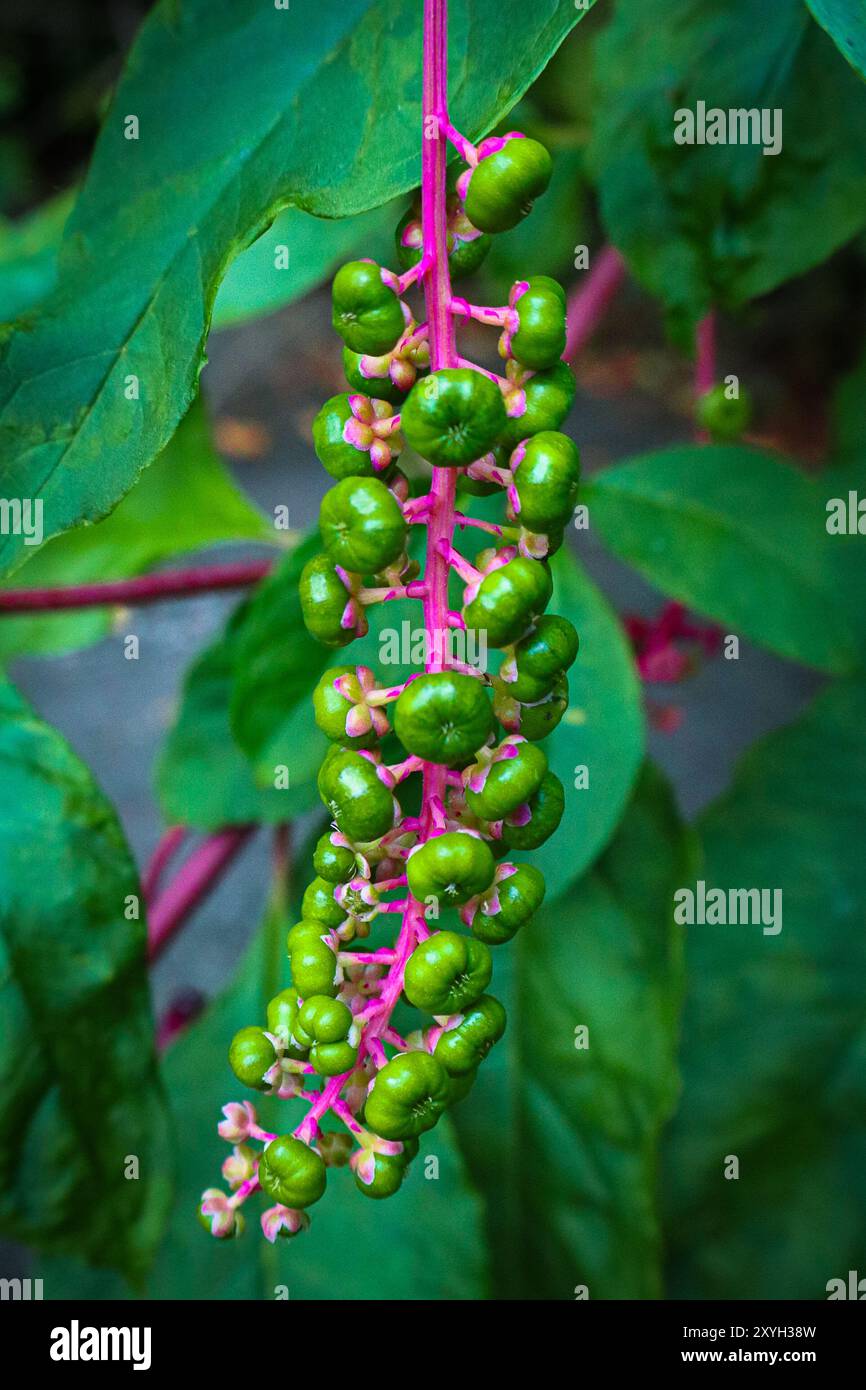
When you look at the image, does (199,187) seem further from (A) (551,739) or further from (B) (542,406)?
(A) (551,739)

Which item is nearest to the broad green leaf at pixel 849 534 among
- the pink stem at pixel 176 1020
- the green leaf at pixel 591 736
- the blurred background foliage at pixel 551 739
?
the blurred background foliage at pixel 551 739

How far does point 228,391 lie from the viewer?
2.54 m

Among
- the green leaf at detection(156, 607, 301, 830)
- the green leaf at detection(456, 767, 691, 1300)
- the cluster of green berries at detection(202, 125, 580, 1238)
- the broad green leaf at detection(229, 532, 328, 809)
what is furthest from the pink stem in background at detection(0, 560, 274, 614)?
the cluster of green berries at detection(202, 125, 580, 1238)

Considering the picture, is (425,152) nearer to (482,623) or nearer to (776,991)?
(482,623)

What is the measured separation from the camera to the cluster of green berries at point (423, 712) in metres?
0.30

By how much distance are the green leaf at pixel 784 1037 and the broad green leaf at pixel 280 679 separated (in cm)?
38

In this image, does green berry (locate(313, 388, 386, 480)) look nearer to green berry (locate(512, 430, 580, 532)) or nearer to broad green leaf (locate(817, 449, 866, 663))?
green berry (locate(512, 430, 580, 532))

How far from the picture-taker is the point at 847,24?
1.13 ft

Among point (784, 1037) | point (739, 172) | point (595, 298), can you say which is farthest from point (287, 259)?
point (784, 1037)

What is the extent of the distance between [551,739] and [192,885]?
26 centimetres

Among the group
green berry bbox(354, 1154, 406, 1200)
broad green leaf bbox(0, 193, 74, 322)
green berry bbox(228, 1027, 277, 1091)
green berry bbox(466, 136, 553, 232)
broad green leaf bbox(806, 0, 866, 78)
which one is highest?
broad green leaf bbox(0, 193, 74, 322)

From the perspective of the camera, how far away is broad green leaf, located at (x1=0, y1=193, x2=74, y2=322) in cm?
84

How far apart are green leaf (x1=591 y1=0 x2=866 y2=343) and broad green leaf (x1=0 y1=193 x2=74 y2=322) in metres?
0.40

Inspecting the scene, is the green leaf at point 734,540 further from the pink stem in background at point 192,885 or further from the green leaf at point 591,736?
the pink stem in background at point 192,885
